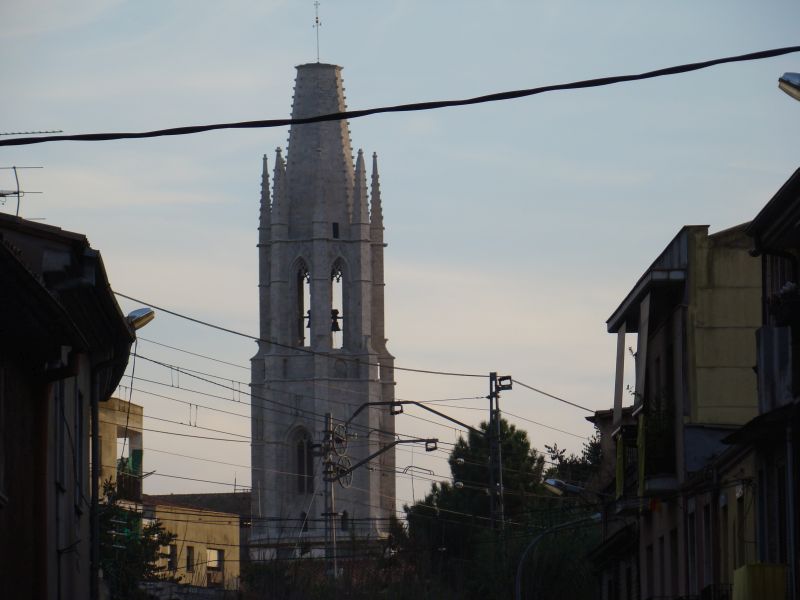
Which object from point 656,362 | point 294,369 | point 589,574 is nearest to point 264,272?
point 294,369

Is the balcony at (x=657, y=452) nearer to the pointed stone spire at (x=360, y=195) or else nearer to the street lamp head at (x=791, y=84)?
the street lamp head at (x=791, y=84)

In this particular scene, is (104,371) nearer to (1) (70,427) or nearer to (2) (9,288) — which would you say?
(1) (70,427)

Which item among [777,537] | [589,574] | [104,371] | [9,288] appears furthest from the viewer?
[589,574]

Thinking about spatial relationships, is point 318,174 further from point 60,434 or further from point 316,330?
point 60,434

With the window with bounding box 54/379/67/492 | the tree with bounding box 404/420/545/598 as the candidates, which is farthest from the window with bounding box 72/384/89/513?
the tree with bounding box 404/420/545/598

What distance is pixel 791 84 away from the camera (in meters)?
21.2

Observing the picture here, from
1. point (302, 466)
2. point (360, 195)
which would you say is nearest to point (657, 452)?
point (360, 195)

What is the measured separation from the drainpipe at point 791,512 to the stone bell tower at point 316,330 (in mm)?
106969

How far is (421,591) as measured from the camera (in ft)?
245

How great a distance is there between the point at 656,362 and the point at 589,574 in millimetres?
26056

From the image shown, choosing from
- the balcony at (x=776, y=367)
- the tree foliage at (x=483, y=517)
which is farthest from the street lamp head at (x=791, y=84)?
the tree foliage at (x=483, y=517)

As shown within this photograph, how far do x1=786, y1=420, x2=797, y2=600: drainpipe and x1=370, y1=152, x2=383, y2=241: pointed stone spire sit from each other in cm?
11059

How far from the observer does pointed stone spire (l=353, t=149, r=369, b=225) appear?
433 feet

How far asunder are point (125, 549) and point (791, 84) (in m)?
31.6
